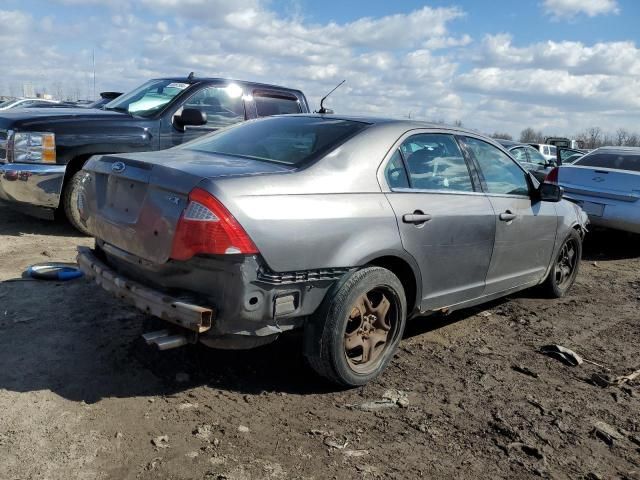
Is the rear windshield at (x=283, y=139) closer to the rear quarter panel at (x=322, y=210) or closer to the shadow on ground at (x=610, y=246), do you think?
the rear quarter panel at (x=322, y=210)

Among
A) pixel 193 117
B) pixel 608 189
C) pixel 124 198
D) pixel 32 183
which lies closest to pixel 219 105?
pixel 193 117

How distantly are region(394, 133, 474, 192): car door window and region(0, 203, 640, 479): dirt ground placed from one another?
1.22 m

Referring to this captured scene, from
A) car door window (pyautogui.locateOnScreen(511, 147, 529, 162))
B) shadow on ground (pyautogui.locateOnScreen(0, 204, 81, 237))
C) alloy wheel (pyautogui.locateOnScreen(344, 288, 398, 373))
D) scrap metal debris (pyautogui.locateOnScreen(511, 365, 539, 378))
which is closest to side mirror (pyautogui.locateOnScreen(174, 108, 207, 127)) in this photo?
shadow on ground (pyautogui.locateOnScreen(0, 204, 81, 237))

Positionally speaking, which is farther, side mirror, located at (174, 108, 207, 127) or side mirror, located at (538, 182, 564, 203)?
side mirror, located at (174, 108, 207, 127)

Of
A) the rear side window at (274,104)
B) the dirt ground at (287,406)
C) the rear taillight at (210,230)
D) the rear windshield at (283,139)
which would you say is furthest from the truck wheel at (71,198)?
the rear taillight at (210,230)

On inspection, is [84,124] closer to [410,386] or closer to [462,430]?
[410,386]

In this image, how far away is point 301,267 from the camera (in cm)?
311

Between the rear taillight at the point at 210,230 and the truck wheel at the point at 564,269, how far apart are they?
370 cm

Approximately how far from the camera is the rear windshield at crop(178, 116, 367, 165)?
11.7 ft

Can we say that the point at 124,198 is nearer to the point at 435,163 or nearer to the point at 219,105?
the point at 435,163

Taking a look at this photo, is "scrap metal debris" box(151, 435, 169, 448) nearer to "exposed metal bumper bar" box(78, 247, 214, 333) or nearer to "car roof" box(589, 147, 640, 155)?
"exposed metal bumper bar" box(78, 247, 214, 333)

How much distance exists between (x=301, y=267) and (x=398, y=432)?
1016mm

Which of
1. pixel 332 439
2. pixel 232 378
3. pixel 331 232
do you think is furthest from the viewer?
pixel 232 378

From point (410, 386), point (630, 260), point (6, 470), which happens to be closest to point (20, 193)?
point (6, 470)
